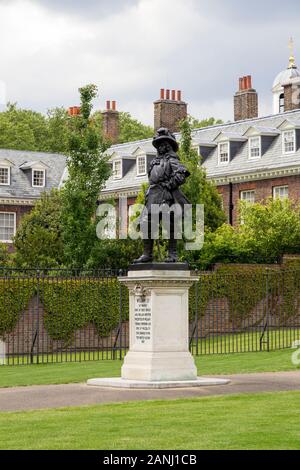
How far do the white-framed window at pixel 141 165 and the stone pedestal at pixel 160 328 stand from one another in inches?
1489

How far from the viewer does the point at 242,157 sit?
50.9 metres

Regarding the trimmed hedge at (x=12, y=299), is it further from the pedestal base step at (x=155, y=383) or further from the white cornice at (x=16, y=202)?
the white cornice at (x=16, y=202)

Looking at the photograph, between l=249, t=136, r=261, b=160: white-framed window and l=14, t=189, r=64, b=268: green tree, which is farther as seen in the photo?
l=249, t=136, r=261, b=160: white-framed window

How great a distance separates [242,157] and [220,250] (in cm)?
1338

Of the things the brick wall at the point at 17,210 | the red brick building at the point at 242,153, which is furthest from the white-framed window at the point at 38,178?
the red brick building at the point at 242,153

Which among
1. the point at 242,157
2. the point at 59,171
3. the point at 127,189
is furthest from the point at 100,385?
the point at 59,171

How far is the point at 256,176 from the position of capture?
48.5m

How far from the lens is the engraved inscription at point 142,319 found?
1814 centimetres

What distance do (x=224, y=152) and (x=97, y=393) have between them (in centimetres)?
3564

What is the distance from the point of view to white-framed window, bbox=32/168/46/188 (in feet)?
198

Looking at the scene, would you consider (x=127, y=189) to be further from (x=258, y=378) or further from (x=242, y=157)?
(x=258, y=378)

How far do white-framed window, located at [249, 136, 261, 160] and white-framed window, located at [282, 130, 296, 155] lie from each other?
1.71m

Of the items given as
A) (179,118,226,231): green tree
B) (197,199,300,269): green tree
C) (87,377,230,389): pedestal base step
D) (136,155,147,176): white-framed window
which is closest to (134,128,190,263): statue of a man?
(87,377,230,389): pedestal base step

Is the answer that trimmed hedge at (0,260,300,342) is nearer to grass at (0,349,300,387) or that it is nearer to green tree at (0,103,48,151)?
grass at (0,349,300,387)
